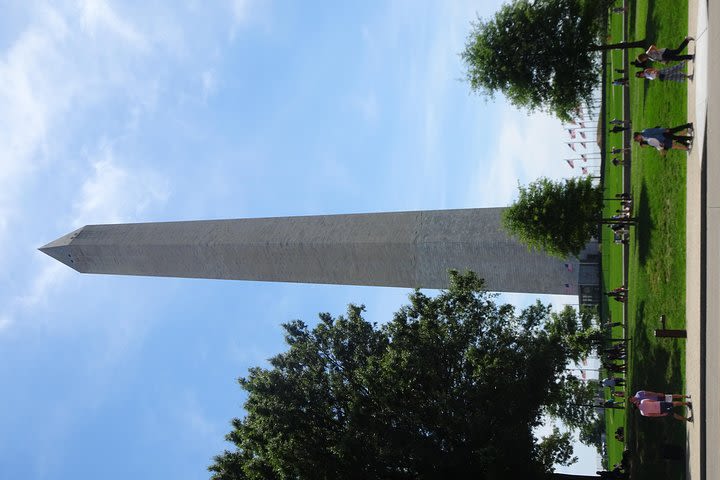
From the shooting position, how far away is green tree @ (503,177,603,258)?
2039cm

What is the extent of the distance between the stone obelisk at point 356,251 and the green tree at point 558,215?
2776mm

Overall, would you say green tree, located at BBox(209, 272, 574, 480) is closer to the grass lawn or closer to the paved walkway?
the grass lawn

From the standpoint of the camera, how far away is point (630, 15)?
76.6 ft

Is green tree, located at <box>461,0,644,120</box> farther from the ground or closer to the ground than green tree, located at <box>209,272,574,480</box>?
farther from the ground

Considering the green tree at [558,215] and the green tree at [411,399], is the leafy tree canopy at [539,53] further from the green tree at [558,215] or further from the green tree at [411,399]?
the green tree at [411,399]

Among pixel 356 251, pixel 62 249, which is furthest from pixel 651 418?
pixel 62 249

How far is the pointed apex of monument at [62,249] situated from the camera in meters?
33.5

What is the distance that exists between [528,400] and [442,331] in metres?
2.79

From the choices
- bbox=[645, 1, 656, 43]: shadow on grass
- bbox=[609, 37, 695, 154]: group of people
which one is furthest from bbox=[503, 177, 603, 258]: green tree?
bbox=[609, 37, 695, 154]: group of people

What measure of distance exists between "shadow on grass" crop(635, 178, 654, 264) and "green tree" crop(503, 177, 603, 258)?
150cm

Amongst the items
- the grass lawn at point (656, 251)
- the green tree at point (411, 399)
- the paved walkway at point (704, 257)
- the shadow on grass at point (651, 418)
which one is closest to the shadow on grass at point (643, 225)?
the grass lawn at point (656, 251)

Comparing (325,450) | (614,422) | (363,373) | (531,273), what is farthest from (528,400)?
(614,422)

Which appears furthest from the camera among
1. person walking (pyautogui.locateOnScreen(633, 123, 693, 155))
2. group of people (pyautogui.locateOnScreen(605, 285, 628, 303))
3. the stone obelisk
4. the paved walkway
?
the stone obelisk

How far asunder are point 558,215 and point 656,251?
177 inches
